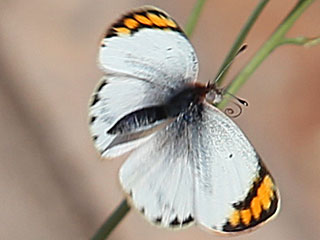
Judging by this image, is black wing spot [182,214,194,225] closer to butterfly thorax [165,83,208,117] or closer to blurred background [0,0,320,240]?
butterfly thorax [165,83,208,117]

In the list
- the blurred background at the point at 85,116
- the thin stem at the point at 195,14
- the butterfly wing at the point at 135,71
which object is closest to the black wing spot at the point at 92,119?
the butterfly wing at the point at 135,71

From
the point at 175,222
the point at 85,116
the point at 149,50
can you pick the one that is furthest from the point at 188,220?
the point at 85,116

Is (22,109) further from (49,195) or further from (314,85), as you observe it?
(314,85)

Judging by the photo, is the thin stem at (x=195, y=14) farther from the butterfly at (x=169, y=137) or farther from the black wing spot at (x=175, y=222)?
the black wing spot at (x=175, y=222)

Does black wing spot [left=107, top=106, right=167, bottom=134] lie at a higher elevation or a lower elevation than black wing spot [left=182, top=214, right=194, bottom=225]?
higher

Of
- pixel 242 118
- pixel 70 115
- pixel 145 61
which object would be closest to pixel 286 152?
pixel 242 118

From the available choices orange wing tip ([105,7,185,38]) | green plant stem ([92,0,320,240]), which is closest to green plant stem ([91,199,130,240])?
green plant stem ([92,0,320,240])

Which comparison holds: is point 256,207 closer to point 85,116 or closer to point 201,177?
point 201,177
